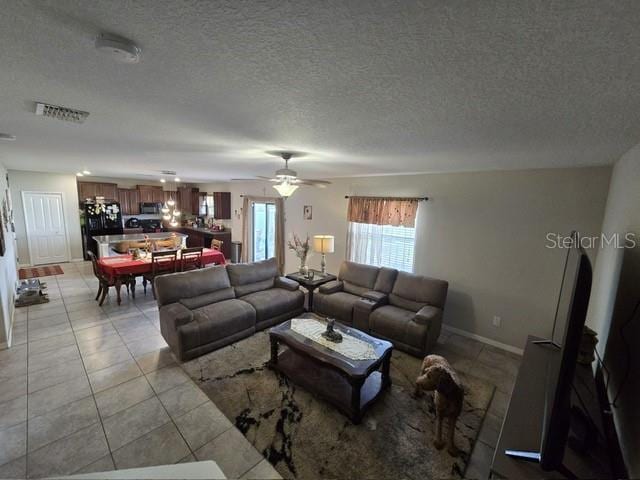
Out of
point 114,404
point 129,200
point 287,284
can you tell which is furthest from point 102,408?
point 129,200

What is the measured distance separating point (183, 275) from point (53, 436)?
191 centimetres

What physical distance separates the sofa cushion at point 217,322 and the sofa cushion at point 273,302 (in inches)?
4.9

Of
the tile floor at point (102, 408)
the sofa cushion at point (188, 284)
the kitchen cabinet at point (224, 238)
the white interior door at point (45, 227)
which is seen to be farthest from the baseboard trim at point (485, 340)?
the white interior door at point (45, 227)

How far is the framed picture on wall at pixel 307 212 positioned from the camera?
569 centimetres

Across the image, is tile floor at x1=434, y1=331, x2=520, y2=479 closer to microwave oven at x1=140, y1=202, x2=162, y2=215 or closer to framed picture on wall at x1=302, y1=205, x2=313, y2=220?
framed picture on wall at x1=302, y1=205, x2=313, y2=220

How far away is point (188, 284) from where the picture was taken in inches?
142

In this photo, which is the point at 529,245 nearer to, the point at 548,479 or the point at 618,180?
the point at 618,180

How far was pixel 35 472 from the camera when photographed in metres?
1.81

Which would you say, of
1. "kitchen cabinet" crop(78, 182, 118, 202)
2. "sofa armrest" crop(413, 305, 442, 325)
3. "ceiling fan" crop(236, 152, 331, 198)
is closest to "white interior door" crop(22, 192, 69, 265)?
"kitchen cabinet" crop(78, 182, 118, 202)

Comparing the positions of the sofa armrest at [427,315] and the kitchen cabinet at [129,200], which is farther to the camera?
the kitchen cabinet at [129,200]

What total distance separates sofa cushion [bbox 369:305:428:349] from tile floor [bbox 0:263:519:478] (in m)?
0.51

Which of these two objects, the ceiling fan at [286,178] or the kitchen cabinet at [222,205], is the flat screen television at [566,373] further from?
the kitchen cabinet at [222,205]

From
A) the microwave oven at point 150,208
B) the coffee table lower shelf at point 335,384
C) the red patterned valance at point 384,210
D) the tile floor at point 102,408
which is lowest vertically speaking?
the tile floor at point 102,408

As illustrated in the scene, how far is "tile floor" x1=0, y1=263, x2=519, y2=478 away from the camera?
1.92m
